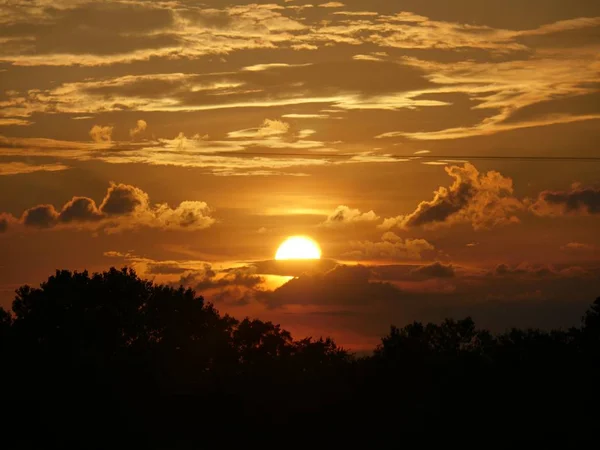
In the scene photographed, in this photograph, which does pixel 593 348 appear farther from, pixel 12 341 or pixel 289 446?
pixel 12 341

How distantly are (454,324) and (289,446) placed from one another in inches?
1843

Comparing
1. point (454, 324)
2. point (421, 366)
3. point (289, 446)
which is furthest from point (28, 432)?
point (454, 324)

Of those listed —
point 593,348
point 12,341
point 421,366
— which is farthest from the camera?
point 593,348

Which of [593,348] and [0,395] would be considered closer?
[0,395]

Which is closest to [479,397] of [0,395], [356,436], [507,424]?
[507,424]

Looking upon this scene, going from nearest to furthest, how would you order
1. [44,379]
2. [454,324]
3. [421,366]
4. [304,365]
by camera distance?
[44,379] < [421,366] < [304,365] < [454,324]

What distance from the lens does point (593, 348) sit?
228 feet

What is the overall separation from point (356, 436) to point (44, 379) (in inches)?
616

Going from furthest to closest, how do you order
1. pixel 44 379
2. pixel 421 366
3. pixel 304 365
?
pixel 304 365
pixel 421 366
pixel 44 379

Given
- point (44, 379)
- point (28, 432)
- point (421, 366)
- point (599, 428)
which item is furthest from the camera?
point (421, 366)

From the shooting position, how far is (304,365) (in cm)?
8244

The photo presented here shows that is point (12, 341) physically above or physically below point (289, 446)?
above

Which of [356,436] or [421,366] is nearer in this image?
[356,436]

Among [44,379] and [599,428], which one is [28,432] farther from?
[599,428]
